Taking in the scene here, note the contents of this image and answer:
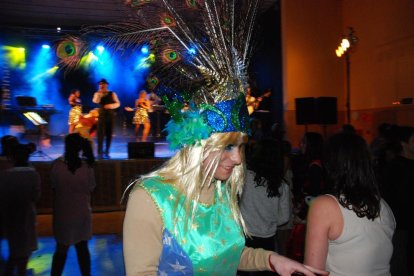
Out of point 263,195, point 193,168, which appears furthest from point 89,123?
point 193,168

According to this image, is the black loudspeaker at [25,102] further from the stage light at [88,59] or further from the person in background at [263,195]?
the stage light at [88,59]

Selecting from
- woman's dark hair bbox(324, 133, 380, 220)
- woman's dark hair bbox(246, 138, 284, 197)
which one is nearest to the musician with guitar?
woman's dark hair bbox(246, 138, 284, 197)

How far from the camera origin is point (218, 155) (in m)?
1.60

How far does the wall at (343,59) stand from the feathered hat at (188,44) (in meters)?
9.07

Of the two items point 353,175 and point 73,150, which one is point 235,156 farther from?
point 73,150

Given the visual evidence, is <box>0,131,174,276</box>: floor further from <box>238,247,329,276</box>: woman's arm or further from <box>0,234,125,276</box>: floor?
<box>238,247,329,276</box>: woman's arm

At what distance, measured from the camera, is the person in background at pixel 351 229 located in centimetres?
171

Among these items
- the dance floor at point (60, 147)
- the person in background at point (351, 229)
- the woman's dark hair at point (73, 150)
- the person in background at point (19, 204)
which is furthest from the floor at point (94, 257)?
the dance floor at point (60, 147)

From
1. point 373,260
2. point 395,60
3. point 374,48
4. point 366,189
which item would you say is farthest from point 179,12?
point 374,48

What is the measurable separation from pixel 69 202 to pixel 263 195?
1883 millimetres

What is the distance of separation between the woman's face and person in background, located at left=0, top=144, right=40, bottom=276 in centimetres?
273

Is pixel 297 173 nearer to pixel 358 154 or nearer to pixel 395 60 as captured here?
pixel 358 154

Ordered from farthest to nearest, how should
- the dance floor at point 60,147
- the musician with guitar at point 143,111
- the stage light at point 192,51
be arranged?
the musician with guitar at point 143,111
the dance floor at point 60,147
the stage light at point 192,51

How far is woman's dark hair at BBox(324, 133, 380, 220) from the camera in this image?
1.74 meters
